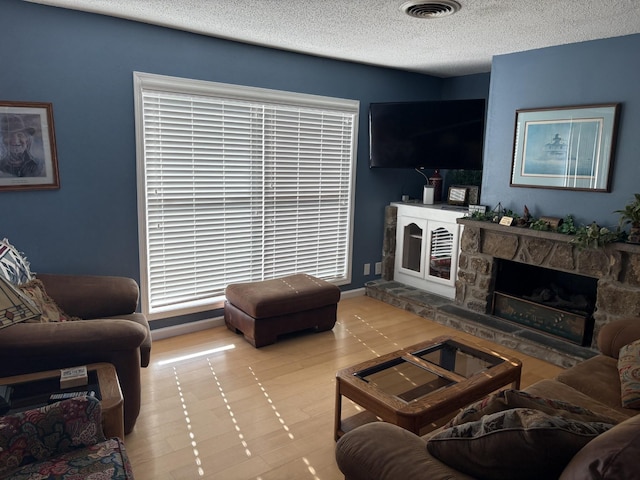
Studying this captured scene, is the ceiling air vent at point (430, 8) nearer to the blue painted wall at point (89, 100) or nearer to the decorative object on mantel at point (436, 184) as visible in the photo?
the blue painted wall at point (89, 100)

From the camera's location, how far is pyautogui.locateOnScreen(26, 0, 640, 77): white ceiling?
2.79m

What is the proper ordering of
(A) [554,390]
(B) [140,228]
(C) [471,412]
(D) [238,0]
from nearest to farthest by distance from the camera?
(C) [471,412] < (A) [554,390] < (D) [238,0] < (B) [140,228]

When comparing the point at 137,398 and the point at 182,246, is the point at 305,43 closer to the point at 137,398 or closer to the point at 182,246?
the point at 182,246

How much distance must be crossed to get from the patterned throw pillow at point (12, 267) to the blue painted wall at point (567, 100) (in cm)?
371

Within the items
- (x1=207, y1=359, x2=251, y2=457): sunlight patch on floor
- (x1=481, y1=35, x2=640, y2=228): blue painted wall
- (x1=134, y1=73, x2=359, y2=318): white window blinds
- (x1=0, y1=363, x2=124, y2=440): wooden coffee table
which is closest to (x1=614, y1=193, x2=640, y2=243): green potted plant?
(x1=481, y1=35, x2=640, y2=228): blue painted wall

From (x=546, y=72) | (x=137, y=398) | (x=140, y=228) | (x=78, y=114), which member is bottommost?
(x=137, y=398)

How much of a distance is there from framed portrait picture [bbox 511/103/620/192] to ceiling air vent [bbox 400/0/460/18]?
1401 millimetres

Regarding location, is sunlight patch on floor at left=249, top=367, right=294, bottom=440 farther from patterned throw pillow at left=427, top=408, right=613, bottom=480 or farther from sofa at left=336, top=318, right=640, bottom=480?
patterned throw pillow at left=427, top=408, right=613, bottom=480

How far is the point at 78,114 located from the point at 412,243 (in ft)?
11.0

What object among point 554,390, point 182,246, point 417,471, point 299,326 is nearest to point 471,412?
point 417,471

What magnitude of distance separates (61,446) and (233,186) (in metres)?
2.65

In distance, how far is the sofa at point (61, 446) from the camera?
146 cm

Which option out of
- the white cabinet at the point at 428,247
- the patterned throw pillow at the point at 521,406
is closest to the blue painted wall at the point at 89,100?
the white cabinet at the point at 428,247

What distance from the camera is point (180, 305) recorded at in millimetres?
3803
